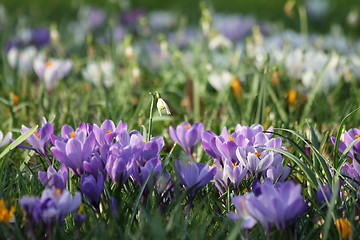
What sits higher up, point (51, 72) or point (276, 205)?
point (276, 205)

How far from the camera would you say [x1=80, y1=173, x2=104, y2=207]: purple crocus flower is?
4.60 ft

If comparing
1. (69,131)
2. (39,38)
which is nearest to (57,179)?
(69,131)

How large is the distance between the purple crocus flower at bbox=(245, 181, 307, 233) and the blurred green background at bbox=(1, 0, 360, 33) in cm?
458

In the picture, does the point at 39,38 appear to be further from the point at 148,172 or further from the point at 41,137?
the point at 148,172

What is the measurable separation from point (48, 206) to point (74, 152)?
9.6 inches

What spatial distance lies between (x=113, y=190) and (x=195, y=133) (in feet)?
1.19

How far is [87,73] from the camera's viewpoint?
11.5 feet

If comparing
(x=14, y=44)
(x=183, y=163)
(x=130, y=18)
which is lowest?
(x=130, y=18)

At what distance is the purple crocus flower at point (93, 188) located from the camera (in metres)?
1.40

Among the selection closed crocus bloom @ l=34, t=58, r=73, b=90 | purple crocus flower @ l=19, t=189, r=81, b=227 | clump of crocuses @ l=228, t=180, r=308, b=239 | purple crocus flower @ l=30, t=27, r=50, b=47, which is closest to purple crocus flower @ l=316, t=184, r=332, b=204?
A: clump of crocuses @ l=228, t=180, r=308, b=239

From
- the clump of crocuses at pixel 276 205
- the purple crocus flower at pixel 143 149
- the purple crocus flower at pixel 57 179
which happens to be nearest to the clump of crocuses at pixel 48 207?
the purple crocus flower at pixel 57 179

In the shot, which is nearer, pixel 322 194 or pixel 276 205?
pixel 276 205

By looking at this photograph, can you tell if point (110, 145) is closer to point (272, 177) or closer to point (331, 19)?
point (272, 177)

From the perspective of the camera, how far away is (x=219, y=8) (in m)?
7.35
